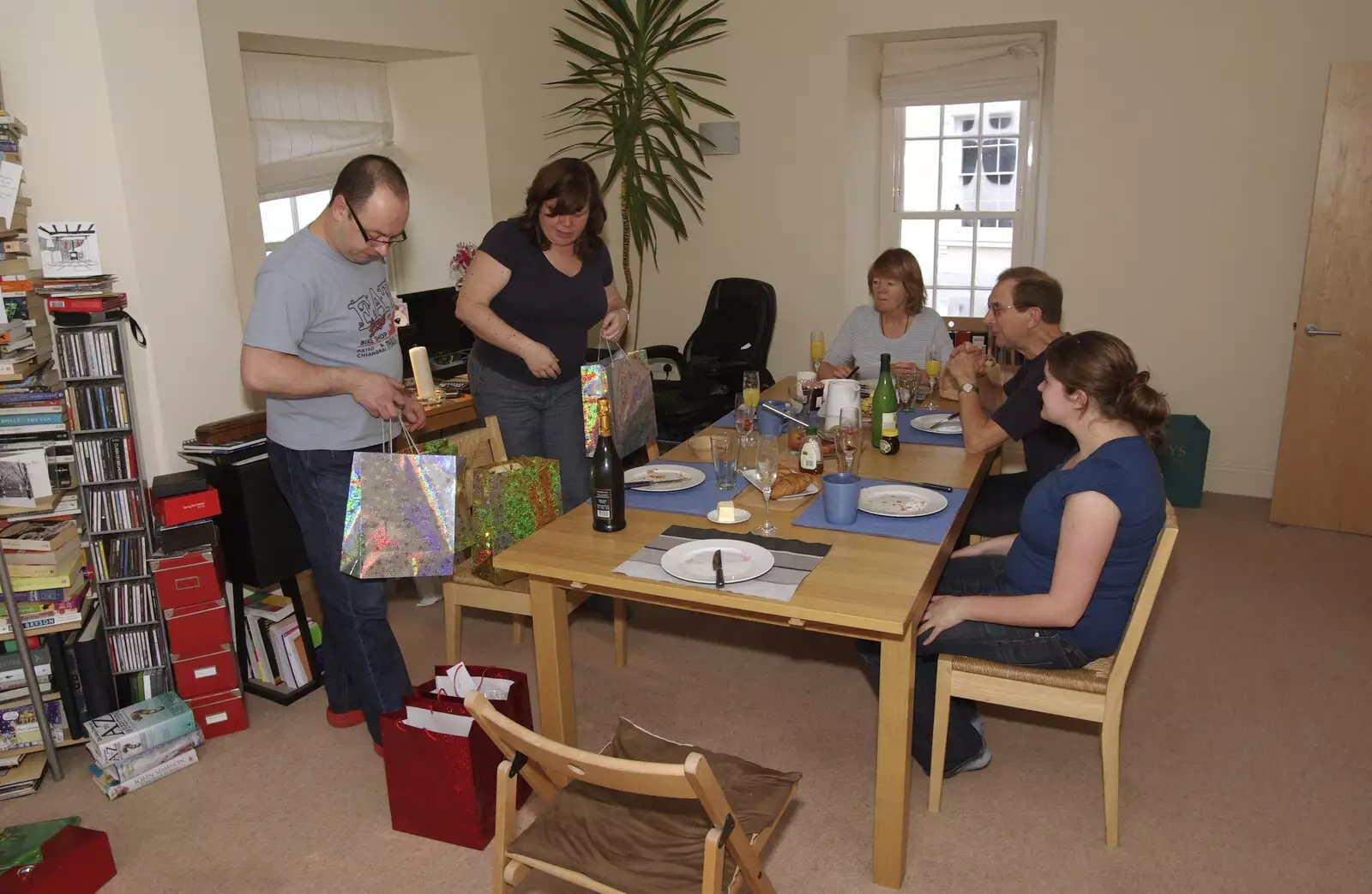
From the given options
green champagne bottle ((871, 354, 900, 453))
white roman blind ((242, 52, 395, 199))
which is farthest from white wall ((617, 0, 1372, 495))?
green champagne bottle ((871, 354, 900, 453))

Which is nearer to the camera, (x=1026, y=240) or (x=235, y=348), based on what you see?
(x=235, y=348)

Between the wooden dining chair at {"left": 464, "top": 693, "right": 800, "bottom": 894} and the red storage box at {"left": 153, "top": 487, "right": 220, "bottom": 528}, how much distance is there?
4.80 ft

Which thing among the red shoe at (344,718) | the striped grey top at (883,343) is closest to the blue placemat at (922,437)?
the striped grey top at (883,343)

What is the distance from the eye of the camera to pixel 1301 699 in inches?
118

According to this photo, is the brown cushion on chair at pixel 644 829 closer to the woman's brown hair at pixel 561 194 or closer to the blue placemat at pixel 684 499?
the blue placemat at pixel 684 499

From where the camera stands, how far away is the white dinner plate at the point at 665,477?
2.63 meters

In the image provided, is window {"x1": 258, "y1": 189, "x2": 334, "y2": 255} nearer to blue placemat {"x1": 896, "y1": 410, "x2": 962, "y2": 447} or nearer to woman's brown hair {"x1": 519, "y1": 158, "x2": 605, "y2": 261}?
woman's brown hair {"x1": 519, "y1": 158, "x2": 605, "y2": 261}

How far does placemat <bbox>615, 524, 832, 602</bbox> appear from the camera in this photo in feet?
6.61

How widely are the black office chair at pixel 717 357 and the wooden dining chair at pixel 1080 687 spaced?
2503 millimetres

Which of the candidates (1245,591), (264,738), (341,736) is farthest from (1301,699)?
(264,738)

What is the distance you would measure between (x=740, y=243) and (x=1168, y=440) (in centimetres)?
239

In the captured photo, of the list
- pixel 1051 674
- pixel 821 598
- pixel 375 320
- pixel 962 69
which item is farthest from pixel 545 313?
pixel 962 69

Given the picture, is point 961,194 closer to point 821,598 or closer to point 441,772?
point 821,598

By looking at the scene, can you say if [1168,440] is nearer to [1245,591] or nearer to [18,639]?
[1245,591]
